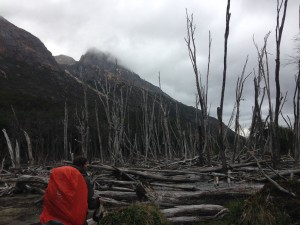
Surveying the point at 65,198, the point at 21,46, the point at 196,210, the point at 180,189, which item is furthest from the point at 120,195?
the point at 21,46

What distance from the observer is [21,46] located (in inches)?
4830

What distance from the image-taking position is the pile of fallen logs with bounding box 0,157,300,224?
7383mm

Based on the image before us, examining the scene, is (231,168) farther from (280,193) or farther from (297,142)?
(280,193)

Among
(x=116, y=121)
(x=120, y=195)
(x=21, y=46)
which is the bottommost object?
(x=120, y=195)

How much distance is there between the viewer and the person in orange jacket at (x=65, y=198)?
4.84 metres

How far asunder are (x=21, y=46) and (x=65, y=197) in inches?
4945

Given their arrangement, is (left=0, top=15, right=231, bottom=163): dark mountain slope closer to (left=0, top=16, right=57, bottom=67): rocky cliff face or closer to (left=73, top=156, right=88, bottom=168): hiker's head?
(left=0, top=16, right=57, bottom=67): rocky cliff face

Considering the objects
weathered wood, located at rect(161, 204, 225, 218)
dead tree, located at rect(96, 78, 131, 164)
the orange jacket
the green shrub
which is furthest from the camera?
dead tree, located at rect(96, 78, 131, 164)

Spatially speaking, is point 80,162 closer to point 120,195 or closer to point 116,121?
point 120,195

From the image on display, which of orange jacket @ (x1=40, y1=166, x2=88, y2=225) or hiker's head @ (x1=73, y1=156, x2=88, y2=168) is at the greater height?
hiker's head @ (x1=73, y1=156, x2=88, y2=168)

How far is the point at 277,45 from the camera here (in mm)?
12484

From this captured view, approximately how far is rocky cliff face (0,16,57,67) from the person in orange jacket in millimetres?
103276

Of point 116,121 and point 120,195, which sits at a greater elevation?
point 116,121

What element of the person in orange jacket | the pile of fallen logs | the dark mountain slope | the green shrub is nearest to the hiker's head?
the person in orange jacket
